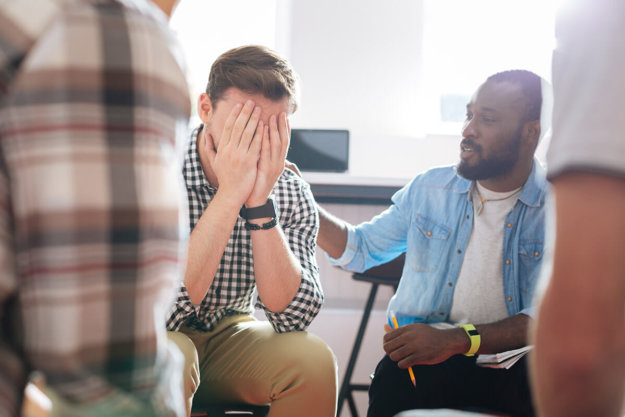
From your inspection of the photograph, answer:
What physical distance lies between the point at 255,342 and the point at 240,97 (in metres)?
0.51

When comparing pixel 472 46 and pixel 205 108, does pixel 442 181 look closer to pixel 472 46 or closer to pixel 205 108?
pixel 205 108

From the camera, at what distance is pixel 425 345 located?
1.26 m

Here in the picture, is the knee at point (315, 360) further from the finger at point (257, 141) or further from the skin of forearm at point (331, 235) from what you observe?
the skin of forearm at point (331, 235)

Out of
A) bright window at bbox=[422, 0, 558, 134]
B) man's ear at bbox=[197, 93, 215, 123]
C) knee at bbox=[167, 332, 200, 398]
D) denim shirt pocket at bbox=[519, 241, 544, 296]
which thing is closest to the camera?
knee at bbox=[167, 332, 200, 398]

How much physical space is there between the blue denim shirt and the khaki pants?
47 cm

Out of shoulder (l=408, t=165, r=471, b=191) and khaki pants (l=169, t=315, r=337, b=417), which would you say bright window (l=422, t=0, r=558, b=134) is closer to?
shoulder (l=408, t=165, r=471, b=191)

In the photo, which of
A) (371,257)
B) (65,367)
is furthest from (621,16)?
(371,257)

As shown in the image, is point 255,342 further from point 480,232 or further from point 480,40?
point 480,40

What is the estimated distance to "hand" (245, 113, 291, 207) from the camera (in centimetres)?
112

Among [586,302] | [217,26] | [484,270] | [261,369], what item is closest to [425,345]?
[484,270]

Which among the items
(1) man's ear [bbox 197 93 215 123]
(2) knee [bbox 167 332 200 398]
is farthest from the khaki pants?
(1) man's ear [bbox 197 93 215 123]

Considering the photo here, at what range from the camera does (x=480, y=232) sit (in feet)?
4.86

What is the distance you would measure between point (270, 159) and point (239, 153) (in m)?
0.07

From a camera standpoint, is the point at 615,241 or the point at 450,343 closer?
the point at 615,241
